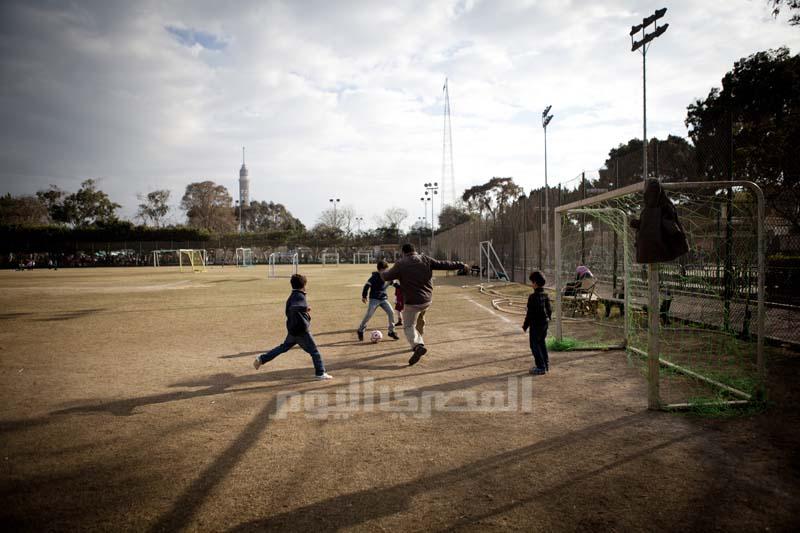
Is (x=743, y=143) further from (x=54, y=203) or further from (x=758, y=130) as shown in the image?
(x=54, y=203)

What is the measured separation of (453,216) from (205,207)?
4999 cm

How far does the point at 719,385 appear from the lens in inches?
229

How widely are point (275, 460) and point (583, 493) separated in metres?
2.53

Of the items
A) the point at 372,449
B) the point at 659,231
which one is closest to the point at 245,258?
the point at 372,449

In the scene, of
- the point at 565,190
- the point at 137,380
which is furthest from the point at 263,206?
the point at 137,380

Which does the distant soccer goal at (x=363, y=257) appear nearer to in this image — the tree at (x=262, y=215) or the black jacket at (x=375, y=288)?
the tree at (x=262, y=215)

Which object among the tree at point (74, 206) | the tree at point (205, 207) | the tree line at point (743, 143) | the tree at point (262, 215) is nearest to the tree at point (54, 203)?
the tree at point (74, 206)

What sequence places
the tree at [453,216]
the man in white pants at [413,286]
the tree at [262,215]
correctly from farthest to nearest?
the tree at [262,215] < the tree at [453,216] < the man in white pants at [413,286]

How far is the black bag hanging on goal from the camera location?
4828 millimetres

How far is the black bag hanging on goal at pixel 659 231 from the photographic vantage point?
4.83 m

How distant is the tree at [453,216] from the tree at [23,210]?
216 ft

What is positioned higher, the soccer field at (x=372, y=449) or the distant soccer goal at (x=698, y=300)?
the distant soccer goal at (x=698, y=300)

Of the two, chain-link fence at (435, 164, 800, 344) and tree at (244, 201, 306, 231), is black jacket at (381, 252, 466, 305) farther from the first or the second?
tree at (244, 201, 306, 231)

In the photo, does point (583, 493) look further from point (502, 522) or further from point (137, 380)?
point (137, 380)
